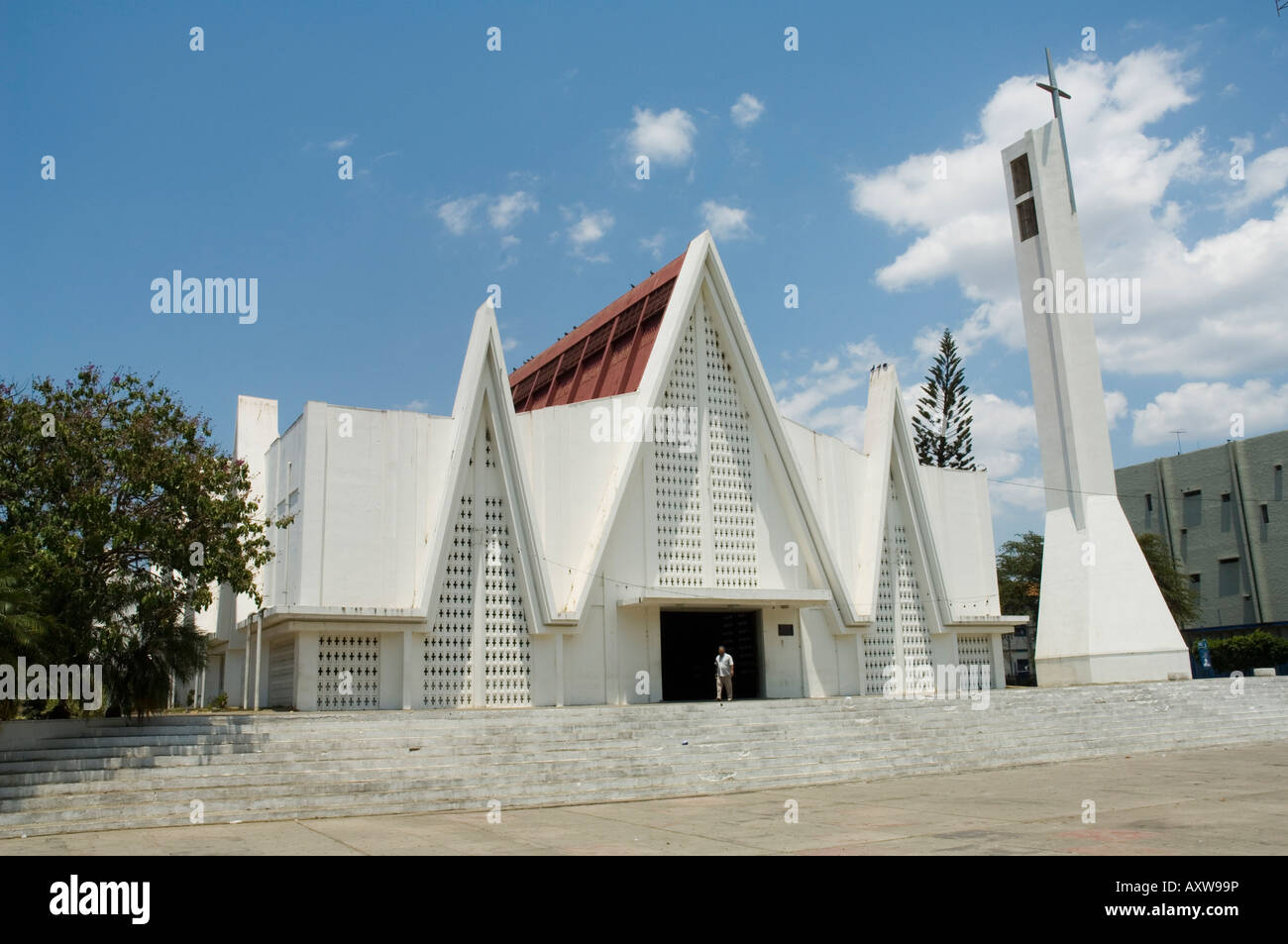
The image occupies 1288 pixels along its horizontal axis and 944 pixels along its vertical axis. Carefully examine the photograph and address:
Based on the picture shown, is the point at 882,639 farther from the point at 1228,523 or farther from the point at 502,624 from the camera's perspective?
the point at 1228,523

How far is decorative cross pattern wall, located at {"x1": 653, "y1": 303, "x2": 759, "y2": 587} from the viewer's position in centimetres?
2178

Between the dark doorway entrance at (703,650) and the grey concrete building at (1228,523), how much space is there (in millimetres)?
30641

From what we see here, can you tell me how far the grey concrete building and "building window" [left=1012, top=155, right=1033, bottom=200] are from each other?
2198cm

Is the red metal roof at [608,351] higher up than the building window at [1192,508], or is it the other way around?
the red metal roof at [608,351]

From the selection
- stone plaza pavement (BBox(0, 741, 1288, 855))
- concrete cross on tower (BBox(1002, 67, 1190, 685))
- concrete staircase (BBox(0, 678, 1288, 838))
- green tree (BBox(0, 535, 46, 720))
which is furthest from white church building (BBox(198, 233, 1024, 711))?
stone plaza pavement (BBox(0, 741, 1288, 855))

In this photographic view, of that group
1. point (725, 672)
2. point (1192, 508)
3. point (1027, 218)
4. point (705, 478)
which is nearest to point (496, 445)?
point (705, 478)

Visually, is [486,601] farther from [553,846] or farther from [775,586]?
[553,846]

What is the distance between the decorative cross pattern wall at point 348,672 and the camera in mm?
17750

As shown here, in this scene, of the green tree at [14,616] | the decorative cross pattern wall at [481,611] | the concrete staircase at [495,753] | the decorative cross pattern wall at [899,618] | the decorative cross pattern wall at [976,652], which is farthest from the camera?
the decorative cross pattern wall at [976,652]

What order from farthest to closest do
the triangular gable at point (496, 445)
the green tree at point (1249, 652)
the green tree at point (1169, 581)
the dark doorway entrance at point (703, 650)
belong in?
the green tree at point (1169, 581) < the green tree at point (1249, 652) < the dark doorway entrance at point (703, 650) < the triangular gable at point (496, 445)

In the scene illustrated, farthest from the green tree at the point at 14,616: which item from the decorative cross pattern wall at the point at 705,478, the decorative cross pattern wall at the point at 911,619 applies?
the decorative cross pattern wall at the point at 911,619

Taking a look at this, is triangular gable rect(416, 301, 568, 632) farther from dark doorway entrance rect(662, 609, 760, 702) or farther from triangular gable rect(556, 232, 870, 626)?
dark doorway entrance rect(662, 609, 760, 702)
